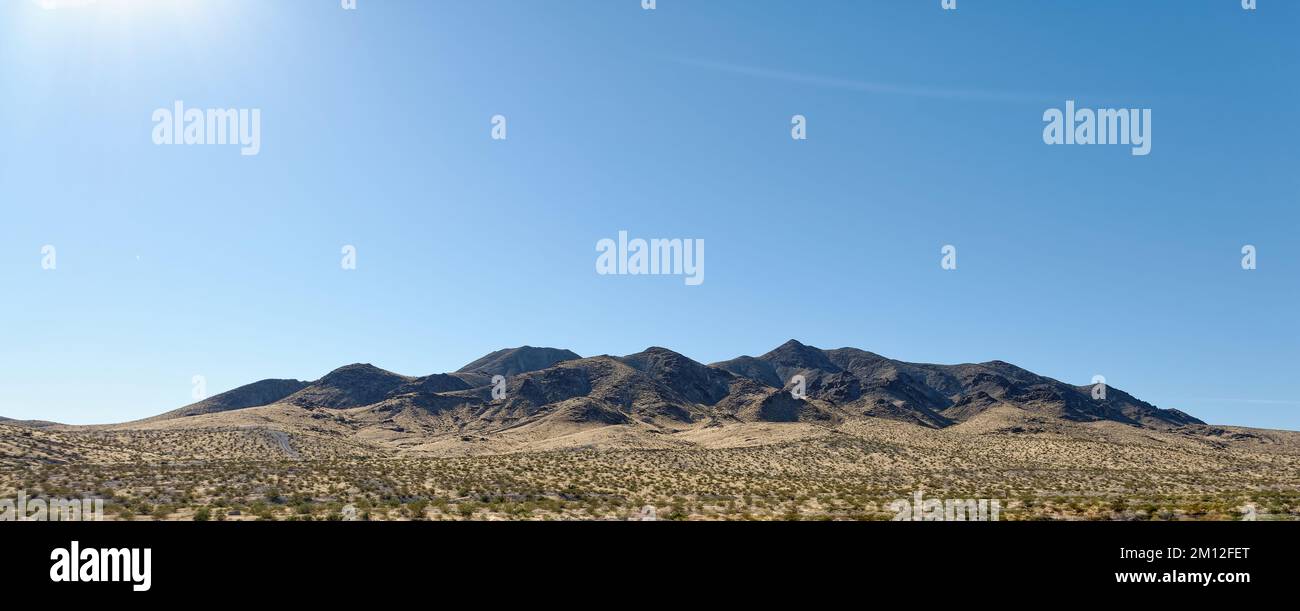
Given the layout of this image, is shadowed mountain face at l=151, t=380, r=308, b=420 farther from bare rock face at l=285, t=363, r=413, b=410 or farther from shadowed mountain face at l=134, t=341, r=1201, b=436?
bare rock face at l=285, t=363, r=413, b=410

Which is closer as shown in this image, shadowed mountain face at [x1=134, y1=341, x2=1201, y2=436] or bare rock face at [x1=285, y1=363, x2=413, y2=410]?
shadowed mountain face at [x1=134, y1=341, x2=1201, y2=436]

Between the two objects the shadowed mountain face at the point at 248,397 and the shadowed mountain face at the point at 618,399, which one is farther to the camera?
the shadowed mountain face at the point at 248,397

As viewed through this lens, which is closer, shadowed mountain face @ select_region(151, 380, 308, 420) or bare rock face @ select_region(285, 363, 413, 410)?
shadowed mountain face @ select_region(151, 380, 308, 420)

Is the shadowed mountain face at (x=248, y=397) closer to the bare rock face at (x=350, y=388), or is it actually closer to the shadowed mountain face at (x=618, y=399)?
the shadowed mountain face at (x=618, y=399)

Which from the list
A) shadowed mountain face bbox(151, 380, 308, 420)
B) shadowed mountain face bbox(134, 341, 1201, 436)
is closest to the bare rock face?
shadowed mountain face bbox(134, 341, 1201, 436)

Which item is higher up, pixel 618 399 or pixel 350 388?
pixel 350 388

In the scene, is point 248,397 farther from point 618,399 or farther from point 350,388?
point 618,399

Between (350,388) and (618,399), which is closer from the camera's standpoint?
(618,399)

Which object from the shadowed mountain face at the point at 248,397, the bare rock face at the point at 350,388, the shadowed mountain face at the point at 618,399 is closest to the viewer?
the shadowed mountain face at the point at 618,399

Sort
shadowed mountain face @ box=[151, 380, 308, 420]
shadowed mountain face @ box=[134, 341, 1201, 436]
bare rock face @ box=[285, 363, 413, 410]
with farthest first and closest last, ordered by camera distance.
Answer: bare rock face @ box=[285, 363, 413, 410] → shadowed mountain face @ box=[151, 380, 308, 420] → shadowed mountain face @ box=[134, 341, 1201, 436]

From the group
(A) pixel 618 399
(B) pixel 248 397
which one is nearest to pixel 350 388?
(B) pixel 248 397

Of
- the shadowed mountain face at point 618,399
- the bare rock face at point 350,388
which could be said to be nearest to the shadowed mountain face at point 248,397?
the shadowed mountain face at point 618,399

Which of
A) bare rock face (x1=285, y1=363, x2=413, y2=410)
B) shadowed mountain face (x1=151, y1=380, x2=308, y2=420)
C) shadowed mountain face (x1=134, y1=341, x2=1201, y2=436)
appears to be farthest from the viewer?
bare rock face (x1=285, y1=363, x2=413, y2=410)
